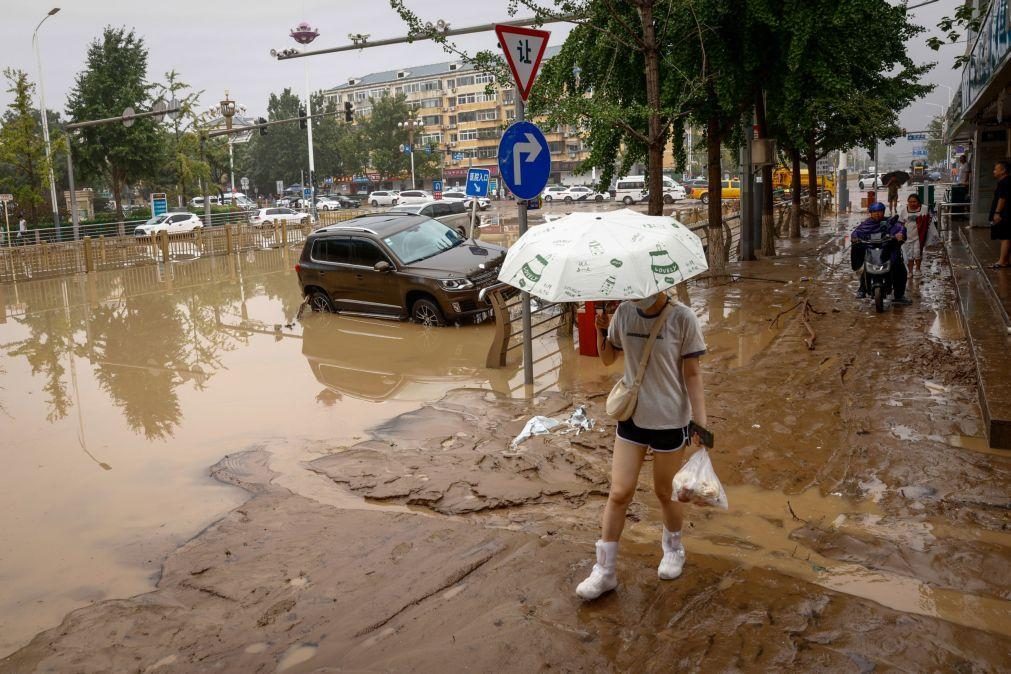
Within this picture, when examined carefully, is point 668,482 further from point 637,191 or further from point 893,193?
point 637,191

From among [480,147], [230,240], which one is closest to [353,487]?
[230,240]

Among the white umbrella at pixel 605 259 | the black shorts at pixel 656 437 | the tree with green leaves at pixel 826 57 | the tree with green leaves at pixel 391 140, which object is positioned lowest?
the black shorts at pixel 656 437

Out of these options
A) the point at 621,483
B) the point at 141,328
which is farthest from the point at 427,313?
the point at 621,483

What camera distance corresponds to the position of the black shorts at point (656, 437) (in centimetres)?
415

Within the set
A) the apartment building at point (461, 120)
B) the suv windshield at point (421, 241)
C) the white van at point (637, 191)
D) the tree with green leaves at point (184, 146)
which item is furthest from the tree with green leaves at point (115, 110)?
the apartment building at point (461, 120)

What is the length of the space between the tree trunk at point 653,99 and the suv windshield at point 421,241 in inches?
148

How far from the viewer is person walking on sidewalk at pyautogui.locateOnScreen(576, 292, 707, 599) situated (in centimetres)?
411

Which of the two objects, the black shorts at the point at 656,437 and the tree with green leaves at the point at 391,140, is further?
the tree with green leaves at the point at 391,140

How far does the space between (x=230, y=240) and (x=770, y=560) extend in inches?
1126

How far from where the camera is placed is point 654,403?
410 centimetres

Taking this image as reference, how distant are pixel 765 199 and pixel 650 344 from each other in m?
18.5

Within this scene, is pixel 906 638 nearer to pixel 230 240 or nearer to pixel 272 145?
pixel 230 240

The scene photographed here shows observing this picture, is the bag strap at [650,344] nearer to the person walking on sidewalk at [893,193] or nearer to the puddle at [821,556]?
the puddle at [821,556]

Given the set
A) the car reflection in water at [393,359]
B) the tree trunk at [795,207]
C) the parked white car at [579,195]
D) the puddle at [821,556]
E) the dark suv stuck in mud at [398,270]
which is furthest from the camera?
the parked white car at [579,195]
